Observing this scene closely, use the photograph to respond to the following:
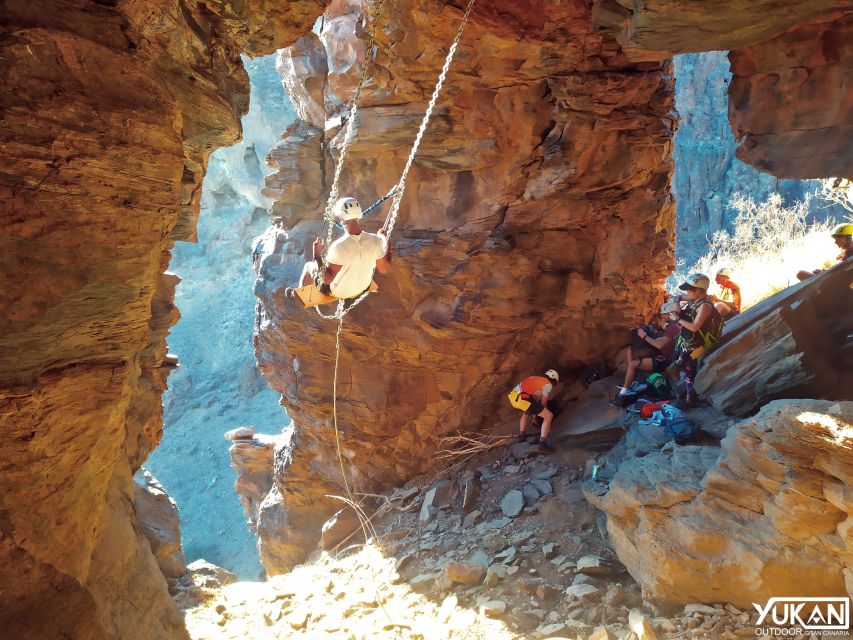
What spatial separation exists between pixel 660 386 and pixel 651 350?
0.68 m

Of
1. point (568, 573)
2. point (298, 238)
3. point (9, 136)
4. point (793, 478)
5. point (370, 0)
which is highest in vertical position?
point (370, 0)

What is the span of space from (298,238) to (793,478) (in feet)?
29.6

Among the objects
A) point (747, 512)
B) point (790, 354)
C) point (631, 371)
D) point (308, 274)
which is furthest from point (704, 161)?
point (747, 512)

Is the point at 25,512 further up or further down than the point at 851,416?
further up

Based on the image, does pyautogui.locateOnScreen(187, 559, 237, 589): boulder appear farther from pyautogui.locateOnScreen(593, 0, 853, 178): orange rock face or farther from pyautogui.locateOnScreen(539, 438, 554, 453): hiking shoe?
pyautogui.locateOnScreen(593, 0, 853, 178): orange rock face

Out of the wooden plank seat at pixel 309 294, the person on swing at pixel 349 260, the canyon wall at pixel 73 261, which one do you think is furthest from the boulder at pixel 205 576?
the person on swing at pixel 349 260

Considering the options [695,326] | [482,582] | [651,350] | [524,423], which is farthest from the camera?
[524,423]

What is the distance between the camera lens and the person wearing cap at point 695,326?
679cm

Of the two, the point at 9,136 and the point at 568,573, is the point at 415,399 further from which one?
the point at 9,136

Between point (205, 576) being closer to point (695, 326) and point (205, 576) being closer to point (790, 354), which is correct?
point (695, 326)

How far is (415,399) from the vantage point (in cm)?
1018

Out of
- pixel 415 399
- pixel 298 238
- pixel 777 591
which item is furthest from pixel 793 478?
pixel 298 238

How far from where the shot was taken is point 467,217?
8.80 m

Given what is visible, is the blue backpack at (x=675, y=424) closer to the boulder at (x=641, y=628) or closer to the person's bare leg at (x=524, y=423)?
the boulder at (x=641, y=628)
